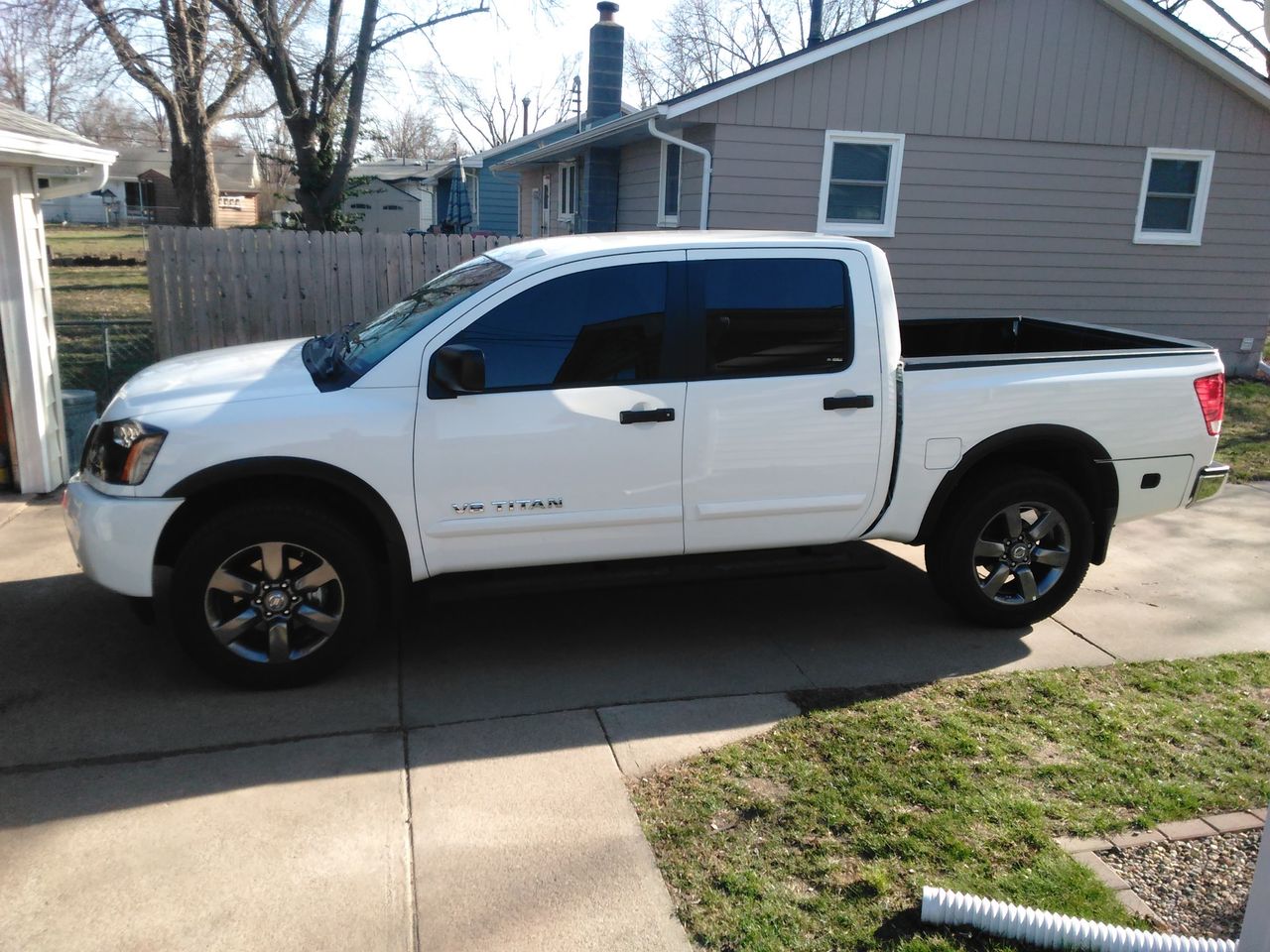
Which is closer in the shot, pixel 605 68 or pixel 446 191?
pixel 605 68

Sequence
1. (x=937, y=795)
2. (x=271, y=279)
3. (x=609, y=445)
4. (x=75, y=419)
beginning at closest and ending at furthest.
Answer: (x=937, y=795) → (x=609, y=445) → (x=75, y=419) → (x=271, y=279)

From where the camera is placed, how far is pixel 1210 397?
539 centimetres

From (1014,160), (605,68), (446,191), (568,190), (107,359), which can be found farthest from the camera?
(446,191)

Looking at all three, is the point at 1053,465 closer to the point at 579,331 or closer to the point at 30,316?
the point at 579,331

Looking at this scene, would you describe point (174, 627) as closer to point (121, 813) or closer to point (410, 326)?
point (121, 813)

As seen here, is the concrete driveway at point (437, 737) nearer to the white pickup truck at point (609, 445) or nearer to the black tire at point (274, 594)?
the black tire at point (274, 594)

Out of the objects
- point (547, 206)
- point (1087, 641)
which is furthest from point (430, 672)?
point (547, 206)

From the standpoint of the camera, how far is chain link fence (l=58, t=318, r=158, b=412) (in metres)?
10.3

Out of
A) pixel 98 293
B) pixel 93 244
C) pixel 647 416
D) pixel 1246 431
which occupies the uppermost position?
pixel 93 244

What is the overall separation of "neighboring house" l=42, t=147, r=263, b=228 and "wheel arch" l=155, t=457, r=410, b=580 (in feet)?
193

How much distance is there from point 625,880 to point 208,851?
1.39 meters

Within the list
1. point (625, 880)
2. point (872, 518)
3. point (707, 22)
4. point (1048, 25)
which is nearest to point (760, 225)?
point (1048, 25)

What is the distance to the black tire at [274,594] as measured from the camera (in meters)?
4.32

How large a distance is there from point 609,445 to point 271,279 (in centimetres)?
676
